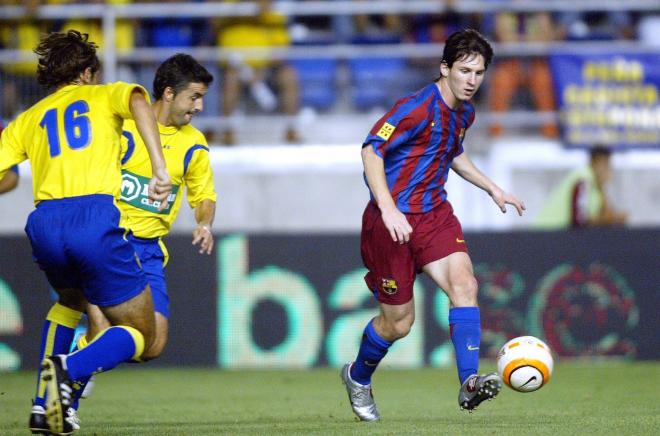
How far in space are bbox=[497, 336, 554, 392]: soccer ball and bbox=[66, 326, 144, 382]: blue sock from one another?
2099mm

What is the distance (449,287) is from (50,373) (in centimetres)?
240

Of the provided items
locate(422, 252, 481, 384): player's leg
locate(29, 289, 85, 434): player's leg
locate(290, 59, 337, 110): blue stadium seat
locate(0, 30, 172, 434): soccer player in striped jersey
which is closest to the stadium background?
locate(290, 59, 337, 110): blue stadium seat

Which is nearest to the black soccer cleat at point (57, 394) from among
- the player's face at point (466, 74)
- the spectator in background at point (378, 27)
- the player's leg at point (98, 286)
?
the player's leg at point (98, 286)

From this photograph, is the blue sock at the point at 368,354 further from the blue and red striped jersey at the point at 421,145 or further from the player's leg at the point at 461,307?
the blue and red striped jersey at the point at 421,145

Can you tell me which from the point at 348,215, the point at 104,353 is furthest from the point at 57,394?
the point at 348,215

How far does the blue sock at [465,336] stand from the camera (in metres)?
6.95

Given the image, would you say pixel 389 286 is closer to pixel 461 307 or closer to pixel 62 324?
pixel 461 307

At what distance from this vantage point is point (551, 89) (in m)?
14.2

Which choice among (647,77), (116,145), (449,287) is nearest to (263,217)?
(647,77)

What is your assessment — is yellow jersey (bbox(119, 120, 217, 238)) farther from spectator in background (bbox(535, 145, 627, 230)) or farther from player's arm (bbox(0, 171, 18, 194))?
spectator in background (bbox(535, 145, 627, 230))

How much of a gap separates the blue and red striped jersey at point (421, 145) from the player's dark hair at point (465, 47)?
0.27m

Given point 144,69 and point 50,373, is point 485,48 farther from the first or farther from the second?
point 144,69

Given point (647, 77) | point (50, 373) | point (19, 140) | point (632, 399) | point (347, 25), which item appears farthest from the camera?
point (347, 25)

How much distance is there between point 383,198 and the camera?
689 cm
